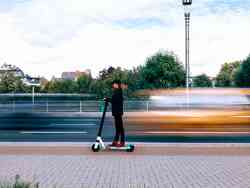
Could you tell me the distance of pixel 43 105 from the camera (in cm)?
3459

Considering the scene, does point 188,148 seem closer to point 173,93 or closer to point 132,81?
point 173,93

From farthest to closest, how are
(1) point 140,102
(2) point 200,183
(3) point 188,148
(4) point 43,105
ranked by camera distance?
(4) point 43,105 → (1) point 140,102 → (3) point 188,148 → (2) point 200,183

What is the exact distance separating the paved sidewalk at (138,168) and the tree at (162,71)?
45.4 m

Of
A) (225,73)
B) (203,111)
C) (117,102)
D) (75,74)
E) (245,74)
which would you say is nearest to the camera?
(117,102)

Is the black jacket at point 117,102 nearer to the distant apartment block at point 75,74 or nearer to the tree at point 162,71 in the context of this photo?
the tree at point 162,71

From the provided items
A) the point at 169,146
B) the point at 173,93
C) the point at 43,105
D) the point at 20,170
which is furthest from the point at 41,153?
the point at 43,105

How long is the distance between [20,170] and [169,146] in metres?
4.78

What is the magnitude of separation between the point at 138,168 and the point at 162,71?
49.4 meters

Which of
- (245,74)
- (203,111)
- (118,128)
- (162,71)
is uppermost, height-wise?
(162,71)

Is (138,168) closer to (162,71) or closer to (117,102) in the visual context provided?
(117,102)

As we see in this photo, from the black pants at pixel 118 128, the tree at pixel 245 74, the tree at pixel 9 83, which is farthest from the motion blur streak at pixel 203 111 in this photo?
the tree at pixel 9 83

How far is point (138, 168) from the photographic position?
884 centimetres

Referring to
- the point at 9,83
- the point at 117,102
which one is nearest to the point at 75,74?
the point at 9,83

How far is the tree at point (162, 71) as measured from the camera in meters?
57.3
